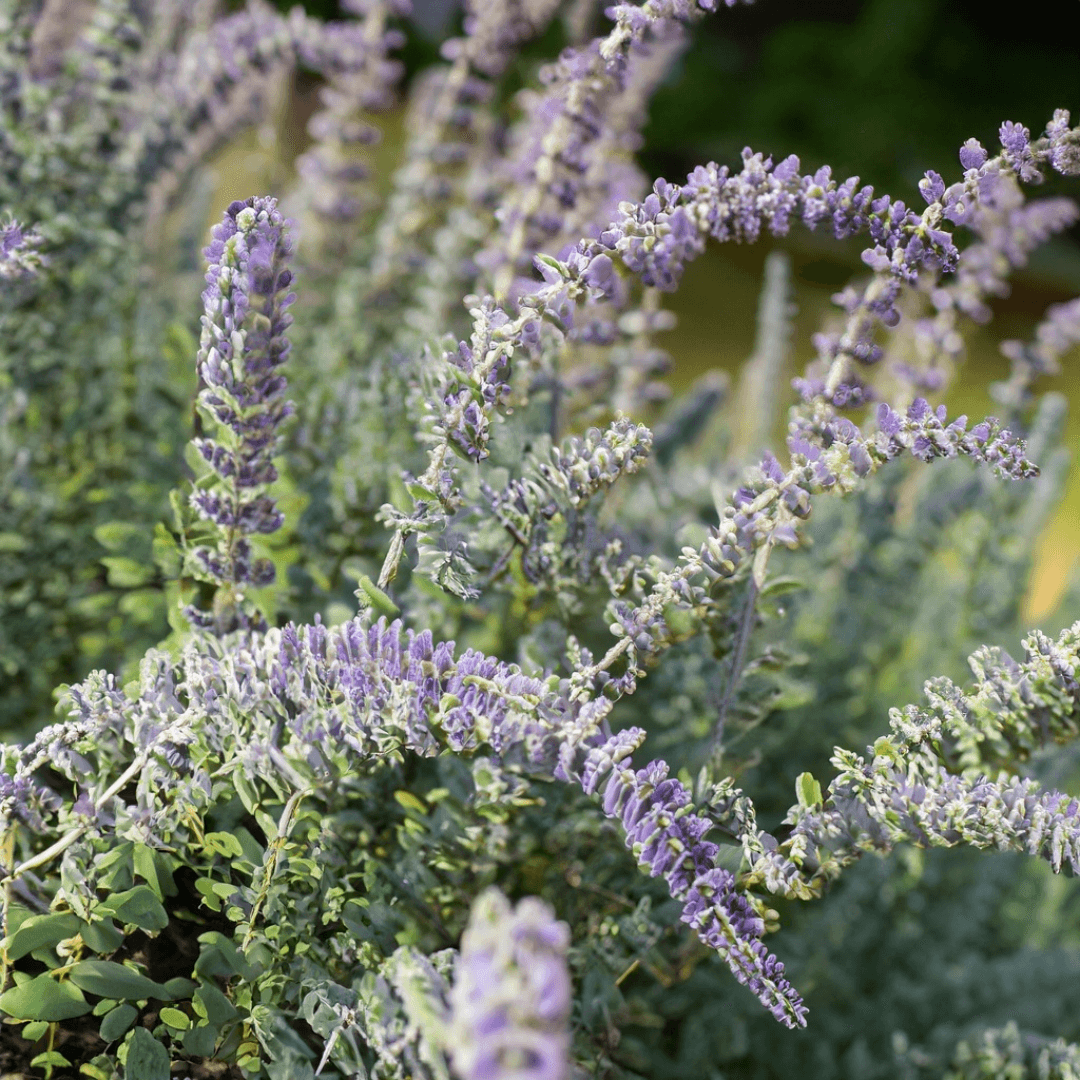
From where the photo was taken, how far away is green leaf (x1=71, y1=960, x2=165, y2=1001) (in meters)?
0.36

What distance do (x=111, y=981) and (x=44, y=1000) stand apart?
2 cm

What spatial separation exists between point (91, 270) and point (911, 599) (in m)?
0.83

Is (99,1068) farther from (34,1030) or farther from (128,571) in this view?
(128,571)

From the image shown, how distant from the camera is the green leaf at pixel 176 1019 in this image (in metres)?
0.37

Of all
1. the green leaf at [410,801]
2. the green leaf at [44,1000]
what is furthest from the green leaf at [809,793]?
the green leaf at [44,1000]

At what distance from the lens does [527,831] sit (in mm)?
499

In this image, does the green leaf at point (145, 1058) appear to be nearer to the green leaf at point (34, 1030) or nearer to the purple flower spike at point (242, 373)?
the green leaf at point (34, 1030)

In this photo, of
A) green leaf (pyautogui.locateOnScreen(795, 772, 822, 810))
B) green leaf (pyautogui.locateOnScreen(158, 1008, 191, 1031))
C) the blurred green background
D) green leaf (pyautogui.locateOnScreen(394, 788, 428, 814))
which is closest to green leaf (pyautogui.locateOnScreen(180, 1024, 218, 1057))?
green leaf (pyautogui.locateOnScreen(158, 1008, 191, 1031))

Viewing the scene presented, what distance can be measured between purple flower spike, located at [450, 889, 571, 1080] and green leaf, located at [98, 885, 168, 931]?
21cm

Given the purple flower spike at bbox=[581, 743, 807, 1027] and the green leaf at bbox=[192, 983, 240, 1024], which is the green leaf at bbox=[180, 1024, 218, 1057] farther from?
the purple flower spike at bbox=[581, 743, 807, 1027]

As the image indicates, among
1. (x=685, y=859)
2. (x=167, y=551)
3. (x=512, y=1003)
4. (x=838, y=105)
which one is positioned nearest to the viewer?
(x=512, y=1003)

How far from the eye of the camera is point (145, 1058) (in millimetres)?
365

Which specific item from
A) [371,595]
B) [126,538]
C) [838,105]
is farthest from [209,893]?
[838,105]

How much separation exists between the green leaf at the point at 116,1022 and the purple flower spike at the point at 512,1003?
0.22 m
